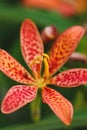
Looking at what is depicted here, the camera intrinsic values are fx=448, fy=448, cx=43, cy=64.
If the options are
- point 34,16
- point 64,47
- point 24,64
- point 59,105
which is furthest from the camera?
point 34,16

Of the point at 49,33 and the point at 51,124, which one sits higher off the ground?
the point at 49,33

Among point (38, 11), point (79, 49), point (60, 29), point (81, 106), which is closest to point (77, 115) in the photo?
point (81, 106)

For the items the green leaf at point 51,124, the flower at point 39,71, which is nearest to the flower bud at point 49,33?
the flower at point 39,71

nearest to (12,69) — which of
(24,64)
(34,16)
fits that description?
(24,64)

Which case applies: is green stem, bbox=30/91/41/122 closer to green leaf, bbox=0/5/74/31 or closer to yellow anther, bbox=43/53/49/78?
yellow anther, bbox=43/53/49/78

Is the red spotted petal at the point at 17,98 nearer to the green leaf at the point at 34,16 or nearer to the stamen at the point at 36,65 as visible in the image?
the stamen at the point at 36,65

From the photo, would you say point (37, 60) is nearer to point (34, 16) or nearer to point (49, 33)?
point (49, 33)

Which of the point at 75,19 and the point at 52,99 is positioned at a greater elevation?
the point at 52,99

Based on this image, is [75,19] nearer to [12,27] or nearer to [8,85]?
[12,27]
